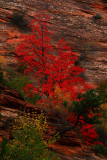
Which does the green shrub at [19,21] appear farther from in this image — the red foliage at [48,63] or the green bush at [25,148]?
the green bush at [25,148]

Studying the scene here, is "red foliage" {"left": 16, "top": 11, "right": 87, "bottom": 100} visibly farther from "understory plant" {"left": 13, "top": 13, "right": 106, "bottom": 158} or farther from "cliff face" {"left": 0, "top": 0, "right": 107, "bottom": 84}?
"cliff face" {"left": 0, "top": 0, "right": 107, "bottom": 84}

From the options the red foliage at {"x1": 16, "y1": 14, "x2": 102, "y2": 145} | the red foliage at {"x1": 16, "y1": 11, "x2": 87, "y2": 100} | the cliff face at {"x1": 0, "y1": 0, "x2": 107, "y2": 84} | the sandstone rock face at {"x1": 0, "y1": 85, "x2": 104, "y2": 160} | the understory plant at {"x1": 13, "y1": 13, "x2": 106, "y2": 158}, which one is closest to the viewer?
the sandstone rock face at {"x1": 0, "y1": 85, "x2": 104, "y2": 160}

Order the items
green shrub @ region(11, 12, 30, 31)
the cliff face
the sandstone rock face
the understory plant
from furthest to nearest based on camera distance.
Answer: green shrub @ region(11, 12, 30, 31)
the cliff face
the understory plant
the sandstone rock face

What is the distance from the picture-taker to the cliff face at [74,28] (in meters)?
31.3

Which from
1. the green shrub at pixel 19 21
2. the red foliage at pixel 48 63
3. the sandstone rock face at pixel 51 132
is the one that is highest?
the green shrub at pixel 19 21

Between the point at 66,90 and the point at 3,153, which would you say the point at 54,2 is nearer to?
the point at 66,90

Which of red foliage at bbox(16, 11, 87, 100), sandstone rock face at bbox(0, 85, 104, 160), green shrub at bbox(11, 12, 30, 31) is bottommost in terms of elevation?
sandstone rock face at bbox(0, 85, 104, 160)

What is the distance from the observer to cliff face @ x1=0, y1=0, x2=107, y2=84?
31316 millimetres

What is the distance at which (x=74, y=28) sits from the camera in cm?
3569

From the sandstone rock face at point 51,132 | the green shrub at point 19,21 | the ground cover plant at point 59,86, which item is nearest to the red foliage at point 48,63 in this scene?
the ground cover plant at point 59,86

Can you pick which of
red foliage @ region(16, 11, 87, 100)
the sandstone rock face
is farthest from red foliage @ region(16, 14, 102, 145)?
the sandstone rock face

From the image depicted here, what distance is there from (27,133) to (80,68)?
2306cm

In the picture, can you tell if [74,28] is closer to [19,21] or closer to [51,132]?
[19,21]

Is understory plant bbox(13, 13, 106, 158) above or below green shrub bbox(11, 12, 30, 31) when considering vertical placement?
below
